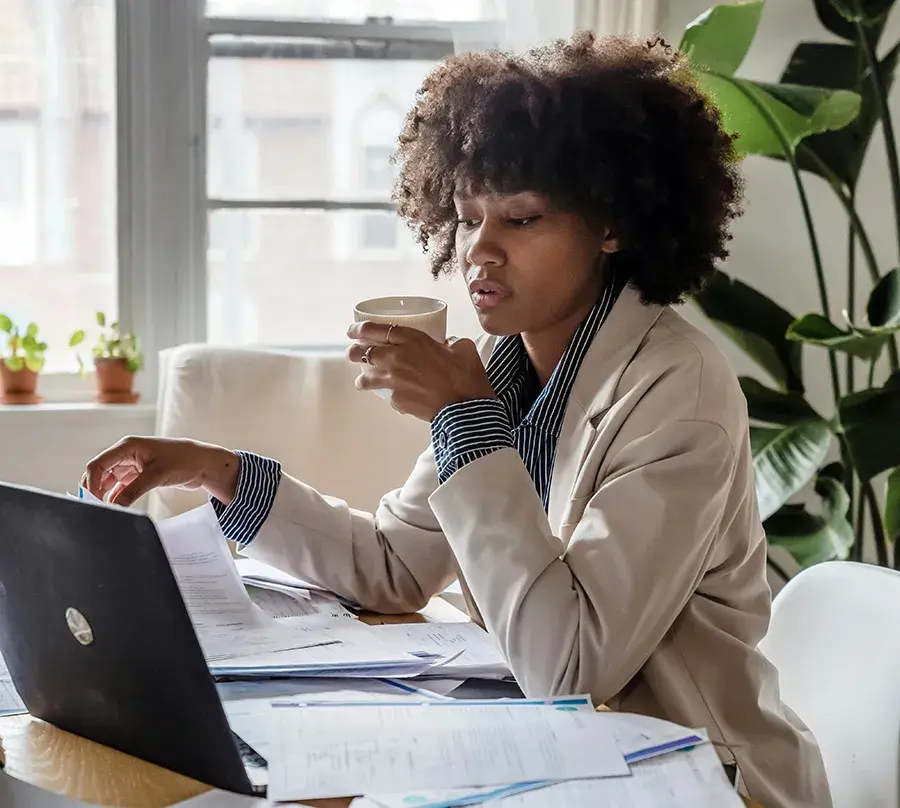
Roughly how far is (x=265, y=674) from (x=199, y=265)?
5.50 ft

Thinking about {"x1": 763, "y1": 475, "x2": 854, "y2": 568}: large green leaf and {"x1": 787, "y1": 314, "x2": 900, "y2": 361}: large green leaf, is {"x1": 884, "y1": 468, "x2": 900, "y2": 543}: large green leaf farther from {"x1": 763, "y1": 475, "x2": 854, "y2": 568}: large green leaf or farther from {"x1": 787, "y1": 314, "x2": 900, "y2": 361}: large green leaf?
{"x1": 787, "y1": 314, "x2": 900, "y2": 361}: large green leaf

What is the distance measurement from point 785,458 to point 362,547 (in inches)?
39.0

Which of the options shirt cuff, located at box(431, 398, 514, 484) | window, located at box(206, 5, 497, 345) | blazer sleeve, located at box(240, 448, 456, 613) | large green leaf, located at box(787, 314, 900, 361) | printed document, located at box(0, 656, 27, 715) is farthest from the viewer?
window, located at box(206, 5, 497, 345)

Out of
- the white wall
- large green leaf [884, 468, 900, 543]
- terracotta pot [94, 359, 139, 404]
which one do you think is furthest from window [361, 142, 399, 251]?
large green leaf [884, 468, 900, 543]

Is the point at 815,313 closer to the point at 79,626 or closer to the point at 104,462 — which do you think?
the point at 104,462

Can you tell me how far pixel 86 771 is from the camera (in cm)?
91

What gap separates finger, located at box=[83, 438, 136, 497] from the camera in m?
1.41

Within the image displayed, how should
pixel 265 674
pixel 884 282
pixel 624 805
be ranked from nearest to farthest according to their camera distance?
pixel 624 805 → pixel 265 674 → pixel 884 282

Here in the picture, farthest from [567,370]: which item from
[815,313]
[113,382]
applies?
[113,382]

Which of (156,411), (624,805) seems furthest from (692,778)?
(156,411)

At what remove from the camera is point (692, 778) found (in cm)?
86

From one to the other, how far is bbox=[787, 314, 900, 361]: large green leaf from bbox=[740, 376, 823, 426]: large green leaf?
0.21 meters

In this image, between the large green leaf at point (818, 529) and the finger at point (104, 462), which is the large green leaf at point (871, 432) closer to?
the large green leaf at point (818, 529)

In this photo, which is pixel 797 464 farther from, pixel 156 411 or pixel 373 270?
pixel 156 411
